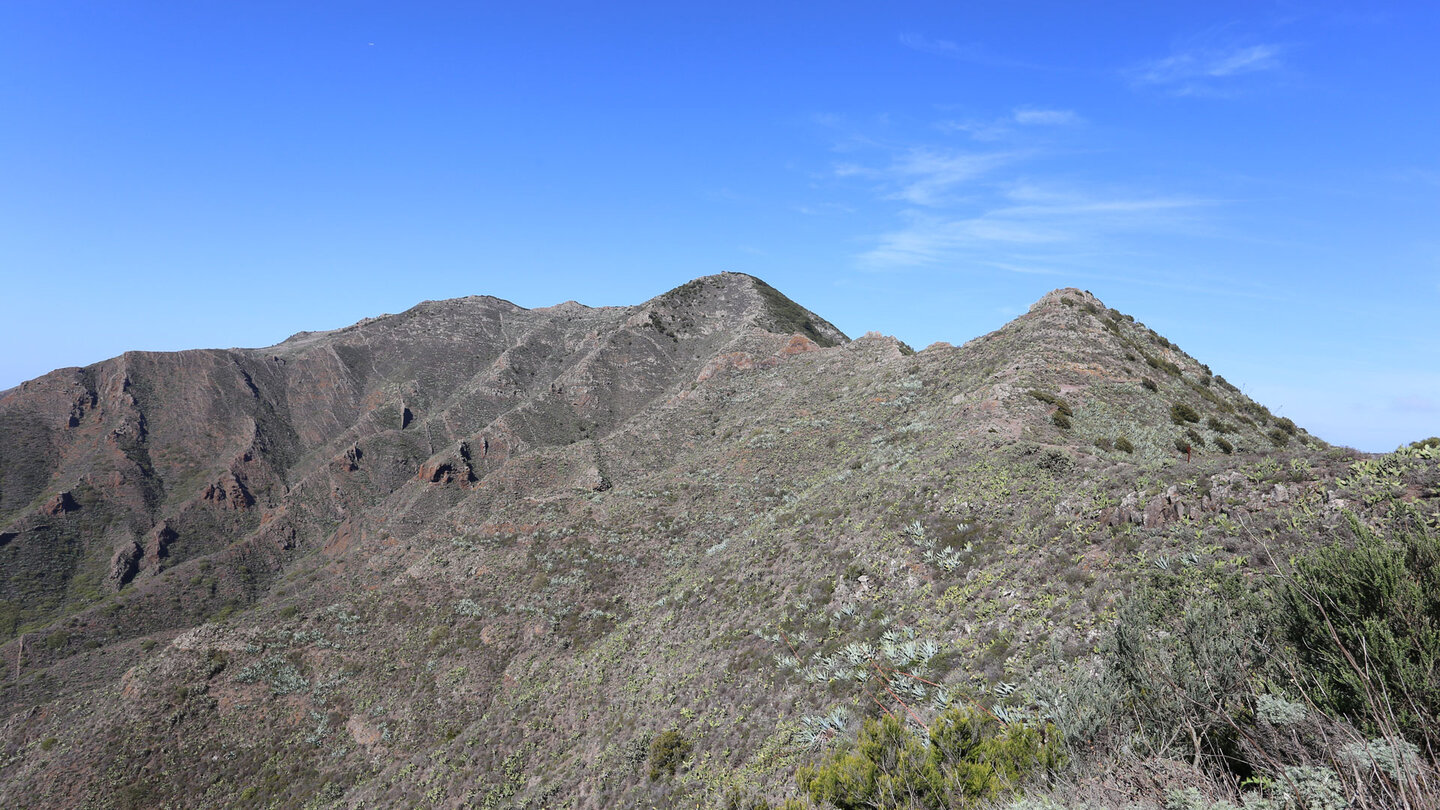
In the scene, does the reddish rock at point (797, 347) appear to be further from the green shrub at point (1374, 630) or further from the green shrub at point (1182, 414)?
the green shrub at point (1374, 630)

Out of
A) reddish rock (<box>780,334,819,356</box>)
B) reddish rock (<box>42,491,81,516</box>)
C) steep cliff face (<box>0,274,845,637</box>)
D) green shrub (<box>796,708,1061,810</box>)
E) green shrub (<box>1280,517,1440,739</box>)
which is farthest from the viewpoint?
reddish rock (<box>42,491,81,516</box>)

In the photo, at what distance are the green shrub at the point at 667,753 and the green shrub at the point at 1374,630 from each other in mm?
16669

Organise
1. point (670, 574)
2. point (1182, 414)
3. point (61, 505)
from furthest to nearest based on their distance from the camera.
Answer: point (61, 505), point (670, 574), point (1182, 414)

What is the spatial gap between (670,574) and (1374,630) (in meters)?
34.3

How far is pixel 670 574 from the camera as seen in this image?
38562 millimetres

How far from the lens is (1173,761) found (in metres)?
8.01

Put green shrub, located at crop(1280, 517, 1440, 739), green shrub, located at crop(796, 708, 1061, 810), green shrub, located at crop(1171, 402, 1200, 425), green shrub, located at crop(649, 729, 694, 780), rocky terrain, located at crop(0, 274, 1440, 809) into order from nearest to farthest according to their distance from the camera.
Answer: green shrub, located at crop(1280, 517, 1440, 739) < green shrub, located at crop(796, 708, 1061, 810) < rocky terrain, located at crop(0, 274, 1440, 809) < green shrub, located at crop(649, 729, 694, 780) < green shrub, located at crop(1171, 402, 1200, 425)

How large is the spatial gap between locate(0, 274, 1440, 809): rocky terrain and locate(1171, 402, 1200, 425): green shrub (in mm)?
135

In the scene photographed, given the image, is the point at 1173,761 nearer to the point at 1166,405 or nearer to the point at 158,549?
the point at 1166,405

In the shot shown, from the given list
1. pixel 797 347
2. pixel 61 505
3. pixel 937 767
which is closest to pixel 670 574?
pixel 937 767

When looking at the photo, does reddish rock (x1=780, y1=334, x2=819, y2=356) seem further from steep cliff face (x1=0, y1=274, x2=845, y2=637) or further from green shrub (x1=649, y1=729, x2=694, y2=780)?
green shrub (x1=649, y1=729, x2=694, y2=780)

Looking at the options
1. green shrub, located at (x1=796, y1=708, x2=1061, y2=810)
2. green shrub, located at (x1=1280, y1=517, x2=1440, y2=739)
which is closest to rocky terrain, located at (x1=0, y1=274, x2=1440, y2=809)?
green shrub, located at (x1=796, y1=708, x2=1061, y2=810)

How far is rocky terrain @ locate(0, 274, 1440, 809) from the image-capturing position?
55.8 ft

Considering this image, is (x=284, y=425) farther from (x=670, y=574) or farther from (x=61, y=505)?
(x=670, y=574)
